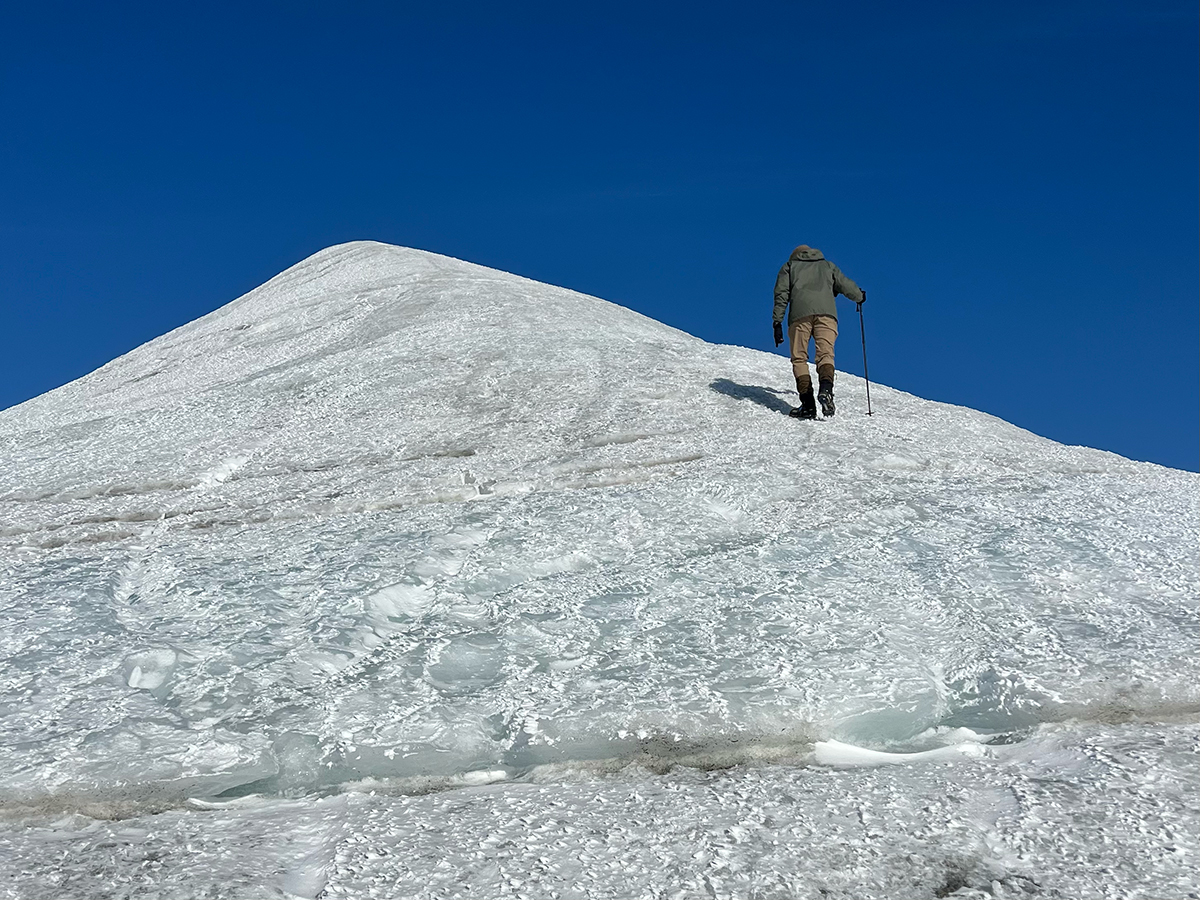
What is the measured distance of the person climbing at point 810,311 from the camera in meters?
15.6

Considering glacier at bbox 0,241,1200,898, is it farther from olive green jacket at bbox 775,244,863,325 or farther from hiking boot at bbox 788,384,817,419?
olive green jacket at bbox 775,244,863,325

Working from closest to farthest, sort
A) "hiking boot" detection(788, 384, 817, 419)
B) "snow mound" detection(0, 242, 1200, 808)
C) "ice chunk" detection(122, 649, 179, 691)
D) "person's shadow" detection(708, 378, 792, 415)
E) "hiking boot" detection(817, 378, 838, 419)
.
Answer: "snow mound" detection(0, 242, 1200, 808)
"ice chunk" detection(122, 649, 179, 691)
"hiking boot" detection(788, 384, 817, 419)
"hiking boot" detection(817, 378, 838, 419)
"person's shadow" detection(708, 378, 792, 415)

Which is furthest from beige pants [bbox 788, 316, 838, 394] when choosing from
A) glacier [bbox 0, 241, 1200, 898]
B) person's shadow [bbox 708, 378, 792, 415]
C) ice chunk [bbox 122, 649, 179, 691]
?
ice chunk [bbox 122, 649, 179, 691]

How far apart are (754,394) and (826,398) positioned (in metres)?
1.86

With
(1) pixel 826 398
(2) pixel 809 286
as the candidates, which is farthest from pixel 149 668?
(2) pixel 809 286

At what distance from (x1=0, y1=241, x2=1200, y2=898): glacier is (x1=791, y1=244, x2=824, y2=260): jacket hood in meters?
3.23

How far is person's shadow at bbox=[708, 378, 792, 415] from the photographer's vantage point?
16391mm

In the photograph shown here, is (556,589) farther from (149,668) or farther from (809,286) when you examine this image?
(809,286)

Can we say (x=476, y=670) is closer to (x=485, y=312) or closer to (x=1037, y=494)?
(x=1037, y=494)

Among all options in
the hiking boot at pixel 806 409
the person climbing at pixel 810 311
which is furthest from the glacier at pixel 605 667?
the person climbing at pixel 810 311

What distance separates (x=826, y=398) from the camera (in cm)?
1558

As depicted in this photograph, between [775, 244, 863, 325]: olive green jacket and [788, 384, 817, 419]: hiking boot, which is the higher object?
[775, 244, 863, 325]: olive green jacket

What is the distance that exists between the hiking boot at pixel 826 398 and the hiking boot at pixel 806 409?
23 cm

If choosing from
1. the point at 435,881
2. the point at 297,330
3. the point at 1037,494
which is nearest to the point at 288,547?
the point at 435,881
